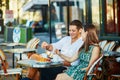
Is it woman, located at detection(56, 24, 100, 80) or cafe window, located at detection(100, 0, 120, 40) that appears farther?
cafe window, located at detection(100, 0, 120, 40)

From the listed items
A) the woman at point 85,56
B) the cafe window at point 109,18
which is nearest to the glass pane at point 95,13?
the cafe window at point 109,18

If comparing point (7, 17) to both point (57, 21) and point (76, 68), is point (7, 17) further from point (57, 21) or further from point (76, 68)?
point (76, 68)

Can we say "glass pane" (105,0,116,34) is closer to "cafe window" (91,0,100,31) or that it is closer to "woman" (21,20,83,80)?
"cafe window" (91,0,100,31)

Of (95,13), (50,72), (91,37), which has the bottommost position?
(50,72)

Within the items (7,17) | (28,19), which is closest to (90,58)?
(7,17)

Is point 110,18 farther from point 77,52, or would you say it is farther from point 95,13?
point 77,52

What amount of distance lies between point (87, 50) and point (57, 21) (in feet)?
34.6

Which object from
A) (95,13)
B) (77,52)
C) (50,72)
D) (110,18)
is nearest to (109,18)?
(110,18)

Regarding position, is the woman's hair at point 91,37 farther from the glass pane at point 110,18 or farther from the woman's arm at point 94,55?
the glass pane at point 110,18

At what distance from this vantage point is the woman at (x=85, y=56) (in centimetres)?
488

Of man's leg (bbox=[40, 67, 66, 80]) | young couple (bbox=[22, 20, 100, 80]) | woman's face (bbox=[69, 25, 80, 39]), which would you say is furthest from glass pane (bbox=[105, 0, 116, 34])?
woman's face (bbox=[69, 25, 80, 39])

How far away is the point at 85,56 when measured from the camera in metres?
5.05

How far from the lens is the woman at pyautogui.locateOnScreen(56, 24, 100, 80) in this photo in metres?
4.88

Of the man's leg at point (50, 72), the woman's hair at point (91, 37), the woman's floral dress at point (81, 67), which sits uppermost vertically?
the woman's hair at point (91, 37)
